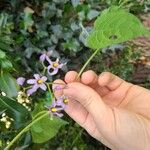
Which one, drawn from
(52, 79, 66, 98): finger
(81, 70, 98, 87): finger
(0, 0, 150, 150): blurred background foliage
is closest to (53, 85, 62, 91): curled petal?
(52, 79, 66, 98): finger

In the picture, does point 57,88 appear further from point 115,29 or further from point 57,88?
point 115,29

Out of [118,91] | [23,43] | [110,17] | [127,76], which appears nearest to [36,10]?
[23,43]

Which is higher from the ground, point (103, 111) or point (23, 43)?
point (103, 111)

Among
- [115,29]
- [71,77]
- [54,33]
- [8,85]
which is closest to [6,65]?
[8,85]

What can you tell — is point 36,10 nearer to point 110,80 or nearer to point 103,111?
point 110,80

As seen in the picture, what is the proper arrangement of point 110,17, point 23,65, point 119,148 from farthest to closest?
1. point 23,65
2. point 119,148
3. point 110,17

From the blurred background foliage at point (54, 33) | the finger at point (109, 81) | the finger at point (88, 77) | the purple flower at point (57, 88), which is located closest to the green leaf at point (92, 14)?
the blurred background foliage at point (54, 33)

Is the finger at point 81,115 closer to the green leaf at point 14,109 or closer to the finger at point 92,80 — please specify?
the finger at point 92,80
